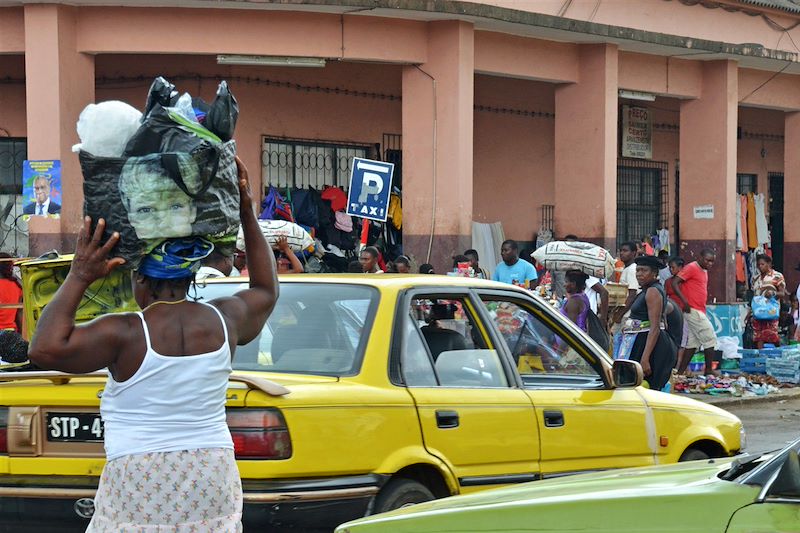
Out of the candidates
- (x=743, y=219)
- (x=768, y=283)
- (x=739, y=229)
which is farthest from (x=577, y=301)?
(x=743, y=219)

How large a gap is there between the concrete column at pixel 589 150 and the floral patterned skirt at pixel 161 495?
553 inches

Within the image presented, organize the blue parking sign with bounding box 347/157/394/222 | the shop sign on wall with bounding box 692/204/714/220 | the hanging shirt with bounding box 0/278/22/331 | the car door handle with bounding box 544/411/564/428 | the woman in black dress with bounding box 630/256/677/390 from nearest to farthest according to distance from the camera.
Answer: the car door handle with bounding box 544/411/564/428
the woman in black dress with bounding box 630/256/677/390
the hanging shirt with bounding box 0/278/22/331
the blue parking sign with bounding box 347/157/394/222
the shop sign on wall with bounding box 692/204/714/220

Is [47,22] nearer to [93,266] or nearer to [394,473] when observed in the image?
[394,473]

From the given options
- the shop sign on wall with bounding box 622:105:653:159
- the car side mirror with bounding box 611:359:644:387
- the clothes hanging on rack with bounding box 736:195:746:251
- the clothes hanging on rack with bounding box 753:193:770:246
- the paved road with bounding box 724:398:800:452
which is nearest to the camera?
the car side mirror with bounding box 611:359:644:387

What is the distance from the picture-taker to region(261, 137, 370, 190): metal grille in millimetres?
16422

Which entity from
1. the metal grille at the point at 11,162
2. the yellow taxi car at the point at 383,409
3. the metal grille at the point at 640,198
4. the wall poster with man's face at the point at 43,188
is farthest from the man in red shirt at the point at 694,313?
the yellow taxi car at the point at 383,409

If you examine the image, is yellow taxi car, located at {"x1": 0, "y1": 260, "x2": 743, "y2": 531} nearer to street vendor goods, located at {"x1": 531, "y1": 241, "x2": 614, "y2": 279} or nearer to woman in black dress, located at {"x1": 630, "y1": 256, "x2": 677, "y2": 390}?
woman in black dress, located at {"x1": 630, "y1": 256, "x2": 677, "y2": 390}

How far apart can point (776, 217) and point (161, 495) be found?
Answer: 2276cm

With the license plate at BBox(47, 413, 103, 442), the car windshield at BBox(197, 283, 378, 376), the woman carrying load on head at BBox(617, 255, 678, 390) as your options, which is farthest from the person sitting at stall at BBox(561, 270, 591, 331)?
the license plate at BBox(47, 413, 103, 442)

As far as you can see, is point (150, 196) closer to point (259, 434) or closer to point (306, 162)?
point (259, 434)

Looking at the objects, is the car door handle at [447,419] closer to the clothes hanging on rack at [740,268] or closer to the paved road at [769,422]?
the paved road at [769,422]

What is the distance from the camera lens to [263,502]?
17.0 feet

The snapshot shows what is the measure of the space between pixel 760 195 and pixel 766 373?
25.0 ft

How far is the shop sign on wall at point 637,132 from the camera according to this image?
68.0 ft
